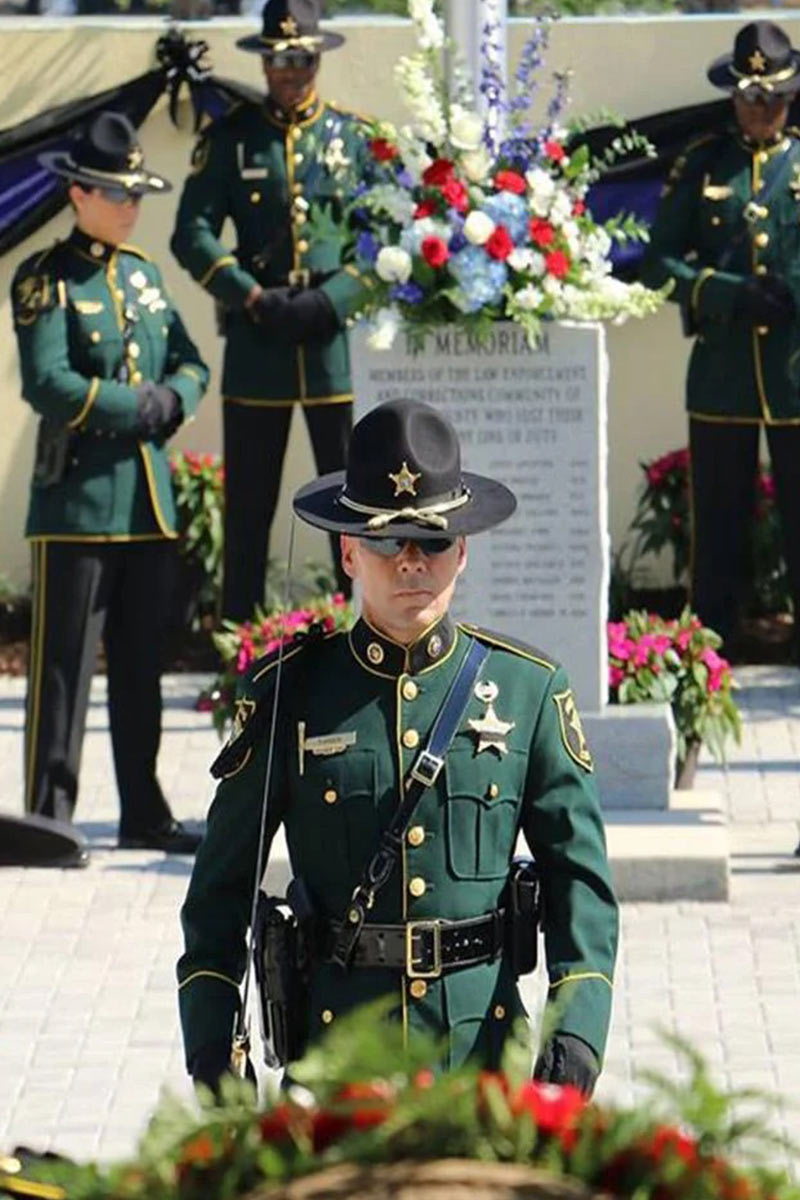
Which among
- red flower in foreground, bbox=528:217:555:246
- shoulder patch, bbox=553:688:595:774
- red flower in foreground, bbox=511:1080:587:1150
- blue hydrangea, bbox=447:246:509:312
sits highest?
red flower in foreground, bbox=528:217:555:246

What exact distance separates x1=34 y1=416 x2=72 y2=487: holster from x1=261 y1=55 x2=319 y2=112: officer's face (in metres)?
2.02

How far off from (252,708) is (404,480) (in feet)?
1.39

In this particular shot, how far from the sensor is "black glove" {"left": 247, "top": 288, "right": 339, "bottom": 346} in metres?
11.1

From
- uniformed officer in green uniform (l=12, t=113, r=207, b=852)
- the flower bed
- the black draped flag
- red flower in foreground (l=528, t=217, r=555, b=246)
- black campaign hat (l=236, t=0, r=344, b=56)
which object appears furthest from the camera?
the black draped flag

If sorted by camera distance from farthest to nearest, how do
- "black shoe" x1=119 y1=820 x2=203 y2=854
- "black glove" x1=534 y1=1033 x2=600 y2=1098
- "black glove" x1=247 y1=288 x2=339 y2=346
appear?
"black glove" x1=247 y1=288 x2=339 y2=346, "black shoe" x1=119 y1=820 x2=203 y2=854, "black glove" x1=534 y1=1033 x2=600 y2=1098

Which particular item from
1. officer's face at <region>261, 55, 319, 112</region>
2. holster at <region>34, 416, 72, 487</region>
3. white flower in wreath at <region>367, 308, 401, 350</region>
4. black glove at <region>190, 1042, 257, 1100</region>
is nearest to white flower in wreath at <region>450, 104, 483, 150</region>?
white flower in wreath at <region>367, 308, 401, 350</region>

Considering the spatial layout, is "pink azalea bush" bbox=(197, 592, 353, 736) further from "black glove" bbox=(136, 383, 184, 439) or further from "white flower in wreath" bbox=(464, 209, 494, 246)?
"white flower in wreath" bbox=(464, 209, 494, 246)

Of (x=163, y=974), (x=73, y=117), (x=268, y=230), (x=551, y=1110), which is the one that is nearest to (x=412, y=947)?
(x=551, y=1110)

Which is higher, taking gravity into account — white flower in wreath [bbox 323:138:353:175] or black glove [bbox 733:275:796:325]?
white flower in wreath [bbox 323:138:353:175]

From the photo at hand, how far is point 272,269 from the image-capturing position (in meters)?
11.2

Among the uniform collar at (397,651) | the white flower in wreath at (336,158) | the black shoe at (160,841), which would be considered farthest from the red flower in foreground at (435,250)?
the uniform collar at (397,651)

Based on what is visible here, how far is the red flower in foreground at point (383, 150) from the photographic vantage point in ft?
31.2

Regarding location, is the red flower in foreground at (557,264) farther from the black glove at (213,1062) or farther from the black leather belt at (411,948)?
the black glove at (213,1062)

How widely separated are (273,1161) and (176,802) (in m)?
7.80
